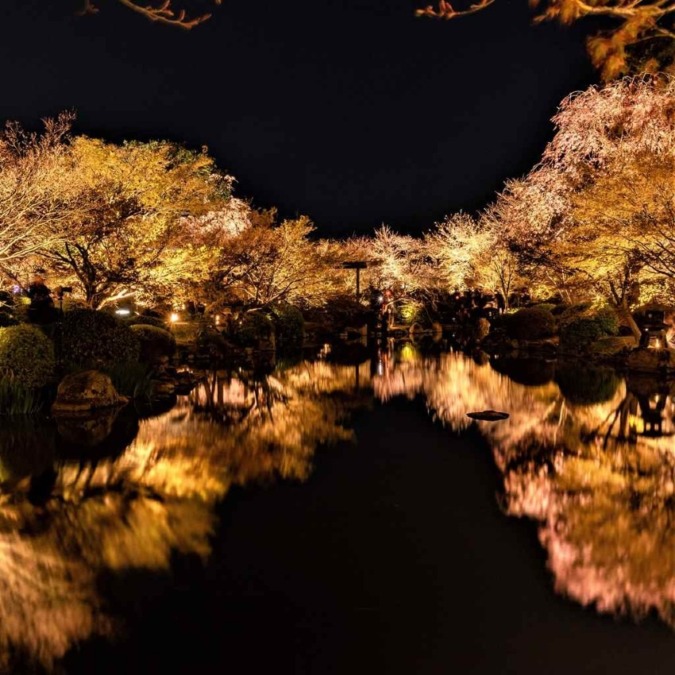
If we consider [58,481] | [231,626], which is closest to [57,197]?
[58,481]

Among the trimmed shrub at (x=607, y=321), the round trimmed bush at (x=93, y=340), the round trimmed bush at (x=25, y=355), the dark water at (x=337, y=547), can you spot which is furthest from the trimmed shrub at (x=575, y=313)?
the round trimmed bush at (x=25, y=355)

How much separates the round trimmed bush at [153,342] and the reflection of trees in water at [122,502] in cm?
541

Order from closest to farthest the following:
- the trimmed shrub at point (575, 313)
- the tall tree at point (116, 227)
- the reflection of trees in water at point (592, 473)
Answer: the reflection of trees in water at point (592, 473), the tall tree at point (116, 227), the trimmed shrub at point (575, 313)

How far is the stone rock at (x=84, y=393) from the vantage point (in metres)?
10.7

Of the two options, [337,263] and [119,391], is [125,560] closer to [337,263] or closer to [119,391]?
[119,391]

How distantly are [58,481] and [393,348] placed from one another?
68.7 ft

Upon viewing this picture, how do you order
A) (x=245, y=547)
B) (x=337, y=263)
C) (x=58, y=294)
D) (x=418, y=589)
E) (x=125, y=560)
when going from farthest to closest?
(x=337, y=263) → (x=58, y=294) → (x=245, y=547) → (x=125, y=560) → (x=418, y=589)

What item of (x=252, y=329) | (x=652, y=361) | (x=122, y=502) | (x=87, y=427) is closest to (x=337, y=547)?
(x=122, y=502)

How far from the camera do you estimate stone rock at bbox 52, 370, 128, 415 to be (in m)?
10.7

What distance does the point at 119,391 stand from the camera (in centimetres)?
1226

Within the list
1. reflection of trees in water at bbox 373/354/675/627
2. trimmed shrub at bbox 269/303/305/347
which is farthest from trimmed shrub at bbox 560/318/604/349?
trimmed shrub at bbox 269/303/305/347

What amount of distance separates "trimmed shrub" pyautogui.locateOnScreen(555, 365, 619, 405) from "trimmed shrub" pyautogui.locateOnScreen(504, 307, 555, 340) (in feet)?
21.1

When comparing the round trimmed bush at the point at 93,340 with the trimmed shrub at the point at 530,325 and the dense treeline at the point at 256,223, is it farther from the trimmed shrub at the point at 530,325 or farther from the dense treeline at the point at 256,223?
the trimmed shrub at the point at 530,325

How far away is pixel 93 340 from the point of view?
12.6m
